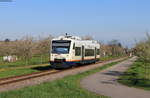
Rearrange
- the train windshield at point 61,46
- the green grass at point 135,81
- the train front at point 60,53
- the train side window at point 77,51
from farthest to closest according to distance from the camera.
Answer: the train side window at point 77,51 → the train windshield at point 61,46 → the train front at point 60,53 → the green grass at point 135,81

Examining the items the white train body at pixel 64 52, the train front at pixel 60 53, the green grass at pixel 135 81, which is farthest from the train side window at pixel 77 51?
the green grass at pixel 135 81

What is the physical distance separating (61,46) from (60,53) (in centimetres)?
92

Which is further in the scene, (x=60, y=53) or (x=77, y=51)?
(x=77, y=51)

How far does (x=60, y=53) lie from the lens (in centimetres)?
2748

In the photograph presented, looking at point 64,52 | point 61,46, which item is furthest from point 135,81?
point 61,46

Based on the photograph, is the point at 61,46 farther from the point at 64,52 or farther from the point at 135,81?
the point at 135,81

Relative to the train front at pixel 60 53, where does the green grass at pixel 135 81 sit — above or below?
below

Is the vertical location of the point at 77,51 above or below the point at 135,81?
above

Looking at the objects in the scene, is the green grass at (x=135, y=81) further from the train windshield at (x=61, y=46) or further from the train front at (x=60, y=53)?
the train windshield at (x=61, y=46)

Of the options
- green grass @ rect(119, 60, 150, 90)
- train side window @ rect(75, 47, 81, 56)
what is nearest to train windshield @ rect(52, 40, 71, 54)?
train side window @ rect(75, 47, 81, 56)

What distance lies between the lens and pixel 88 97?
34.0ft

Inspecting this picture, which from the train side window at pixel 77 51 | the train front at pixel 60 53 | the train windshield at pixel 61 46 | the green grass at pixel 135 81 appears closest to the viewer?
the green grass at pixel 135 81

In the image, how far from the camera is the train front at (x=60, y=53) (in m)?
27.2

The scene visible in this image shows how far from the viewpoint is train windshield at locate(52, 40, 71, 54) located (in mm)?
27733
